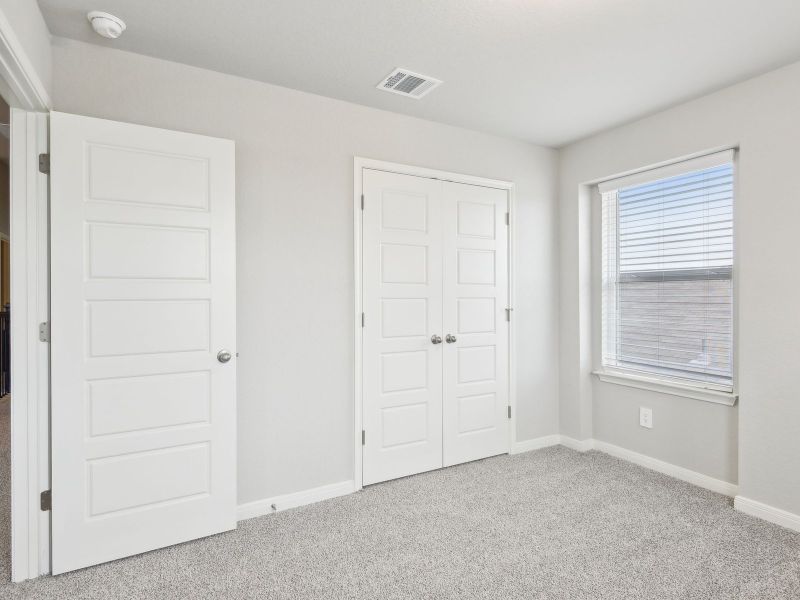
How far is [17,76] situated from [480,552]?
9.12ft

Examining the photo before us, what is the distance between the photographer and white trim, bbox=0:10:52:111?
4.81ft

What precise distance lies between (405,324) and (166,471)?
1.62 meters

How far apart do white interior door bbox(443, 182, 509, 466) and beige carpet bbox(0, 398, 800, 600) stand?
20.2 inches

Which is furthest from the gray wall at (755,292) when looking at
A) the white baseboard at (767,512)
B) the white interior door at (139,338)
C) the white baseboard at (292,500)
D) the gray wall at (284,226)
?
the white interior door at (139,338)

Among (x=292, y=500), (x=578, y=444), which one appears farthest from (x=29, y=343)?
(x=578, y=444)

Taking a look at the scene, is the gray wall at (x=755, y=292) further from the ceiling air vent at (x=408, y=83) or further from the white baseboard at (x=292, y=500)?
the white baseboard at (x=292, y=500)

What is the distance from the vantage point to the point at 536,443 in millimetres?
3670

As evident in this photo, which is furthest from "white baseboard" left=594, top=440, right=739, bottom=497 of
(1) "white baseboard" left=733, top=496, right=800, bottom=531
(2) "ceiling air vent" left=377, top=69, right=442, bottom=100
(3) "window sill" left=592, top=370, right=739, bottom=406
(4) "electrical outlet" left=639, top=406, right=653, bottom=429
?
(2) "ceiling air vent" left=377, top=69, right=442, bottom=100

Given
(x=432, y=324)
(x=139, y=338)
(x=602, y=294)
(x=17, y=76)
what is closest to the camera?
(x=17, y=76)

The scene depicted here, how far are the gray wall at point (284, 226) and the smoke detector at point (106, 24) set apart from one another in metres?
0.22

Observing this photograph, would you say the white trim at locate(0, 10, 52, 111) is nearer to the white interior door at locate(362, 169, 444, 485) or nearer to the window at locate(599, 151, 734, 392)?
the white interior door at locate(362, 169, 444, 485)

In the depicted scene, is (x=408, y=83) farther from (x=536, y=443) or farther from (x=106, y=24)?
(x=536, y=443)

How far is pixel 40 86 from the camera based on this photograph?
1867 millimetres

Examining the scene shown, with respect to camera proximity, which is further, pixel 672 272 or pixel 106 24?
pixel 672 272
